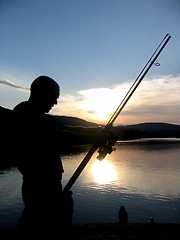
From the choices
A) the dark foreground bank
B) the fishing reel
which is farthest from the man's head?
the dark foreground bank

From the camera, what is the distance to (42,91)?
11.6 feet

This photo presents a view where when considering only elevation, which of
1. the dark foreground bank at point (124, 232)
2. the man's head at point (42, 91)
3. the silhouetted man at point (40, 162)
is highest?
the man's head at point (42, 91)

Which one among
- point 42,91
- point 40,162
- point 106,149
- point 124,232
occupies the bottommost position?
point 124,232

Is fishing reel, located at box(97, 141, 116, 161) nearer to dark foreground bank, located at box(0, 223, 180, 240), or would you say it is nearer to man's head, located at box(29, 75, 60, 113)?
man's head, located at box(29, 75, 60, 113)

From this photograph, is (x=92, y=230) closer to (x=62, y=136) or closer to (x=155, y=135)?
(x=155, y=135)

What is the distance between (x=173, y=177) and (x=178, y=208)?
31.2m

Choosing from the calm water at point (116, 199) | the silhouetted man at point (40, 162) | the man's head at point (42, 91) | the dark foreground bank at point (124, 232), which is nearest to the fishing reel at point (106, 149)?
the silhouetted man at point (40, 162)

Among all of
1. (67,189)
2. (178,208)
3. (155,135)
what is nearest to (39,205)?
(67,189)

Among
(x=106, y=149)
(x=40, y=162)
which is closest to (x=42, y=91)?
(x=40, y=162)

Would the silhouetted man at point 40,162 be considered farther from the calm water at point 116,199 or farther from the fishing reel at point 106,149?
the calm water at point 116,199

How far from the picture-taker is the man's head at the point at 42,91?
355 cm

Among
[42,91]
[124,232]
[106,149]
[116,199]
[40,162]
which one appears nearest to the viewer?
[40,162]

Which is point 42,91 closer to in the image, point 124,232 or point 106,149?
point 106,149

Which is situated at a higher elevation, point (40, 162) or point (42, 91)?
point (42, 91)
